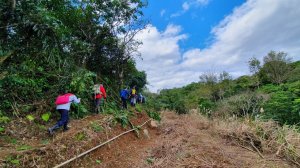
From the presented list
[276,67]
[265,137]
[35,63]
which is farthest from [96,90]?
[276,67]

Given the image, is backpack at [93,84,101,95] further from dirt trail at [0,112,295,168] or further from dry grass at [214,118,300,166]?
dry grass at [214,118,300,166]

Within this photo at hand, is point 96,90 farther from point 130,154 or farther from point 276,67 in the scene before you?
point 276,67

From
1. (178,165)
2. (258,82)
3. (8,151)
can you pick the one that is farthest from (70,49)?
(258,82)

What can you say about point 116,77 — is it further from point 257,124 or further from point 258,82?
point 258,82

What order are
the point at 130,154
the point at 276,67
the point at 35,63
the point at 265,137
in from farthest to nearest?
1. the point at 276,67
2. the point at 35,63
3. the point at 130,154
4. the point at 265,137

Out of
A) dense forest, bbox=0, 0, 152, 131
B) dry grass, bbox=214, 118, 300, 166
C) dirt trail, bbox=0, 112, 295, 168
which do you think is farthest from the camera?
dense forest, bbox=0, 0, 152, 131

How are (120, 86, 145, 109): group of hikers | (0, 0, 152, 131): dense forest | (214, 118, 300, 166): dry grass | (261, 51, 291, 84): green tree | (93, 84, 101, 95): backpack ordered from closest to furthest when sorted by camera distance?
(214, 118, 300, 166): dry grass
(0, 0, 152, 131): dense forest
(93, 84, 101, 95): backpack
(120, 86, 145, 109): group of hikers
(261, 51, 291, 84): green tree

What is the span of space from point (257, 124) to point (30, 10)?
8659 millimetres

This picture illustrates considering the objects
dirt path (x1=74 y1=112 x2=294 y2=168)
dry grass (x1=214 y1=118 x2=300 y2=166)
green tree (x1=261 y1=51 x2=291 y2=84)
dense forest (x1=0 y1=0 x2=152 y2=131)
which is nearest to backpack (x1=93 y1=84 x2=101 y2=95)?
dense forest (x1=0 y1=0 x2=152 y2=131)

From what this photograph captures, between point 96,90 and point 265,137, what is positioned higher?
point 96,90

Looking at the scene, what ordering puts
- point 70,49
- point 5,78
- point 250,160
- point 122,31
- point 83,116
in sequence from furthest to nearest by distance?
point 122,31, point 70,49, point 83,116, point 5,78, point 250,160

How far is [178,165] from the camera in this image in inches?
203

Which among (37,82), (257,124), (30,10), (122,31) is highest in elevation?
(122,31)

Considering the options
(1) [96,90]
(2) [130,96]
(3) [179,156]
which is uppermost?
(1) [96,90]
